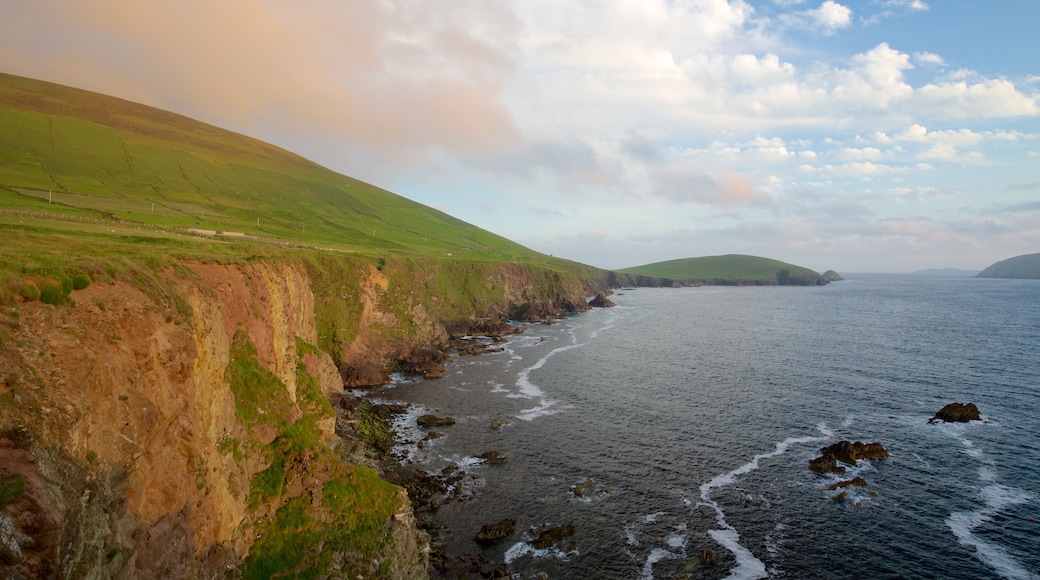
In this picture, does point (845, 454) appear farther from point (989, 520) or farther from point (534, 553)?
point (534, 553)

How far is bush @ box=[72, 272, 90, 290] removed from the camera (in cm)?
1988

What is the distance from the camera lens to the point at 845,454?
45844 mm

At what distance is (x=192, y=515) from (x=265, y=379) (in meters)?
12.0

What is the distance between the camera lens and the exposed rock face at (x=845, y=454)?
4447 cm

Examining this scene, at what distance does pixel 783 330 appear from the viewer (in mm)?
118312

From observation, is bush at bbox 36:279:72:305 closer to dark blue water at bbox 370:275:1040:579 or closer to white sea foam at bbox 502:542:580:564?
dark blue water at bbox 370:275:1040:579

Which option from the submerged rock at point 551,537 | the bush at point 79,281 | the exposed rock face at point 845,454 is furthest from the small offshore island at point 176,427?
the exposed rock face at point 845,454

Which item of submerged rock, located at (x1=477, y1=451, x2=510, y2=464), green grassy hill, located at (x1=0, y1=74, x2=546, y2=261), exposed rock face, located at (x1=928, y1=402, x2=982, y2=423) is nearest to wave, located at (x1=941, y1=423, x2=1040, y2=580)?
exposed rock face, located at (x1=928, y1=402, x2=982, y2=423)

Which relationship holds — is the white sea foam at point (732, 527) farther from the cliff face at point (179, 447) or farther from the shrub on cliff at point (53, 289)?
the shrub on cliff at point (53, 289)

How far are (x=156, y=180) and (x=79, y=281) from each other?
14227 centimetres

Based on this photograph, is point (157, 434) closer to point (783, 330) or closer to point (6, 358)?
point (6, 358)

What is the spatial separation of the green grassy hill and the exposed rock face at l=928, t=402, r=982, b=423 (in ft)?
350

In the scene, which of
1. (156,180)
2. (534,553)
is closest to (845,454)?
(534,553)

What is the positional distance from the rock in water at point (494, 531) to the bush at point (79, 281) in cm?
2757
